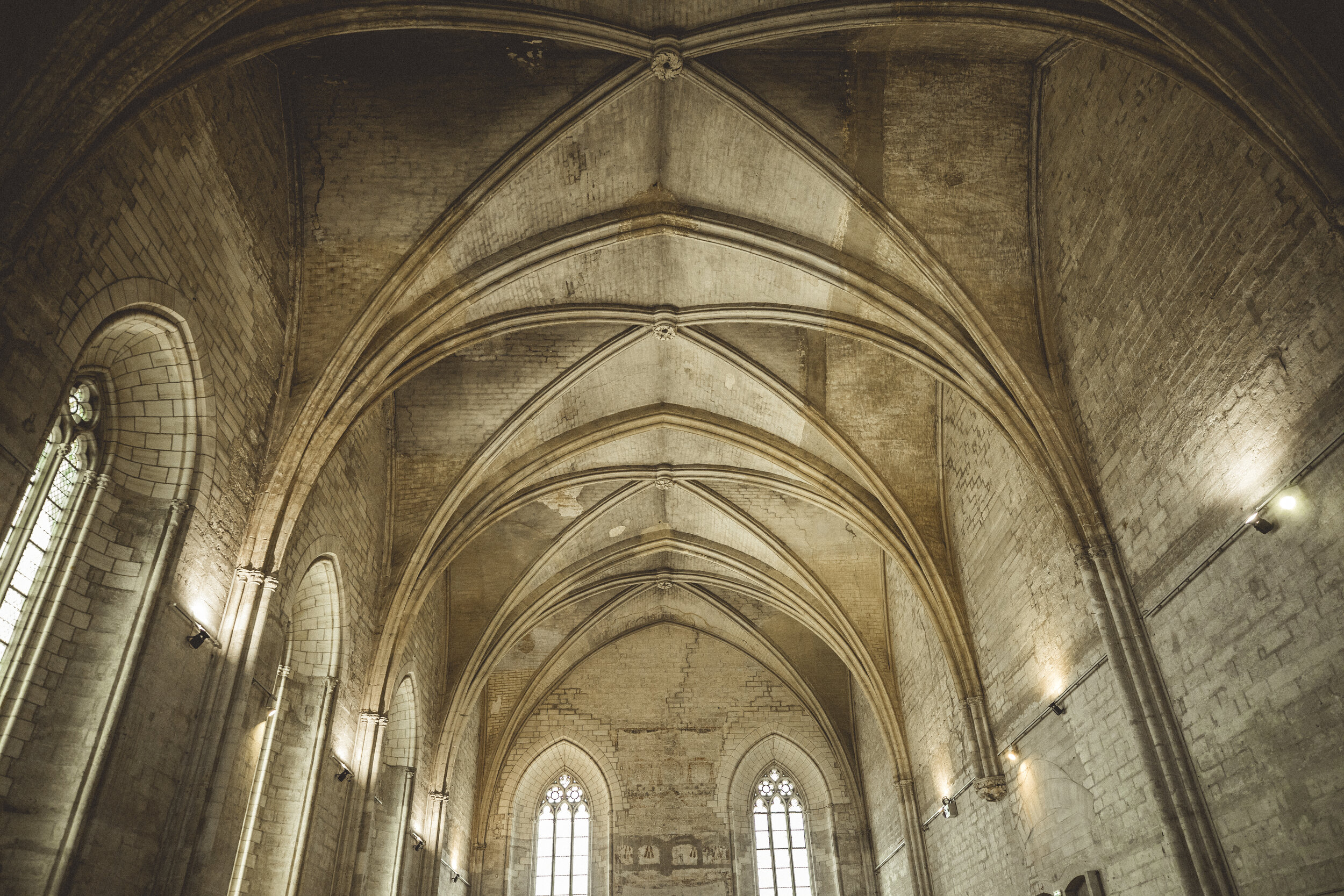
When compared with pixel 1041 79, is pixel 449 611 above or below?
below

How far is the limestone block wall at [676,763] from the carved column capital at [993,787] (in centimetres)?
857

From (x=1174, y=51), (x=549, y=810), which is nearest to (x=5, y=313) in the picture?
(x=1174, y=51)

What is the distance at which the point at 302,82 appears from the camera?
10.6m

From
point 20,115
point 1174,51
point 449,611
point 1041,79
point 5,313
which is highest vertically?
point 1041,79

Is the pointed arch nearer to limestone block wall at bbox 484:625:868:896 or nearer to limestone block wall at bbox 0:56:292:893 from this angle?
limestone block wall at bbox 484:625:868:896

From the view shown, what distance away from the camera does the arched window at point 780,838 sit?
2078 cm

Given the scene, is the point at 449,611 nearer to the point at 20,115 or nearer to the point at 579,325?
the point at 579,325

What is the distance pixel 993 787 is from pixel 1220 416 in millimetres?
6973

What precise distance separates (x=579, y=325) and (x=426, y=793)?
29.5 feet

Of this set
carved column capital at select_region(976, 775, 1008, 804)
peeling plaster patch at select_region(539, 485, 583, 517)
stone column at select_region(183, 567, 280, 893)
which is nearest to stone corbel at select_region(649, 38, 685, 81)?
stone column at select_region(183, 567, 280, 893)

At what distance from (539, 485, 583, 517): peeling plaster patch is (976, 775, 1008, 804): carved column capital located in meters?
8.49

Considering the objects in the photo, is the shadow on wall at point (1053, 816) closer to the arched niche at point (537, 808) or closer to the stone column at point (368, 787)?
the stone column at point (368, 787)

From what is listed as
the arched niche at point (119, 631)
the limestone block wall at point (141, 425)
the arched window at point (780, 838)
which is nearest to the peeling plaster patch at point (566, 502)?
the limestone block wall at point (141, 425)

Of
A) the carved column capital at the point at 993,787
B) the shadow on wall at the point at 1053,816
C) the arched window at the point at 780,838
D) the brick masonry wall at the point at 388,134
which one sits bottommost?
the shadow on wall at the point at 1053,816
